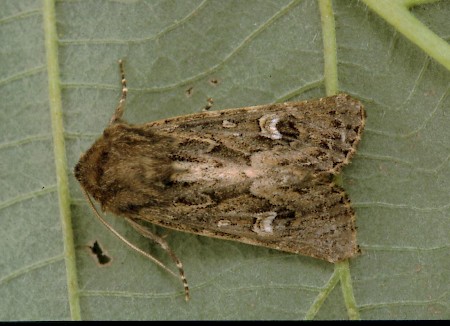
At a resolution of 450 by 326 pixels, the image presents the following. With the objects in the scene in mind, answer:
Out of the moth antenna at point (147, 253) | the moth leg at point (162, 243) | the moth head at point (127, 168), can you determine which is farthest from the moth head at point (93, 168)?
the moth leg at point (162, 243)

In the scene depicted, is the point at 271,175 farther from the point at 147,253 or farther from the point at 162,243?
the point at 147,253

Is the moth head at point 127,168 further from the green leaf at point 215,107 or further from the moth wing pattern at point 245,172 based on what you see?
the green leaf at point 215,107

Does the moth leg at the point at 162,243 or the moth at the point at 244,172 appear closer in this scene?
the moth at the point at 244,172

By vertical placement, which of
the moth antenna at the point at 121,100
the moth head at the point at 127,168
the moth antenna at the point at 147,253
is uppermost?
the moth antenna at the point at 121,100

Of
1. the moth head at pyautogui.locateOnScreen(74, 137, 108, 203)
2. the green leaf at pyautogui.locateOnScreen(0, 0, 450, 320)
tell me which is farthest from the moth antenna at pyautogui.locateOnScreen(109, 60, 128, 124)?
the moth head at pyautogui.locateOnScreen(74, 137, 108, 203)

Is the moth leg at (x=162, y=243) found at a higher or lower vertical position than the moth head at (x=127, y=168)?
lower

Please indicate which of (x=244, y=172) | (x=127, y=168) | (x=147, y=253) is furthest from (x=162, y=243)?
(x=244, y=172)
